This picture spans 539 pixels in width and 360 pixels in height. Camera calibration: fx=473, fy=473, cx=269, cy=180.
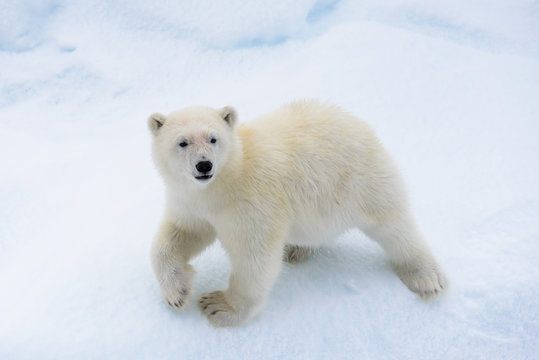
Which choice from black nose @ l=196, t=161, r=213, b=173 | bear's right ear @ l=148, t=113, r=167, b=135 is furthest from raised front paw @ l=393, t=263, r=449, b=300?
bear's right ear @ l=148, t=113, r=167, b=135

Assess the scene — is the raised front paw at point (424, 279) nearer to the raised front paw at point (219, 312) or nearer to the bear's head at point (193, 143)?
the raised front paw at point (219, 312)

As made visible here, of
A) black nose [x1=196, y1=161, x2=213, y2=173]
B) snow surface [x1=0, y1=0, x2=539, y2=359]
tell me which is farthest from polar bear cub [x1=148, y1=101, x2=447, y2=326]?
snow surface [x1=0, y1=0, x2=539, y2=359]

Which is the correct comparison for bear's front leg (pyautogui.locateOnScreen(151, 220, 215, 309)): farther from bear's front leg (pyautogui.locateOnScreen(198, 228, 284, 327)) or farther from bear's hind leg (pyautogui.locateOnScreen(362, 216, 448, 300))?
bear's hind leg (pyautogui.locateOnScreen(362, 216, 448, 300))

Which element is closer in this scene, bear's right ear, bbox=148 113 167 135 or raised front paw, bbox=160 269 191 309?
bear's right ear, bbox=148 113 167 135

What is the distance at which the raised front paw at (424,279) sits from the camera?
2762 millimetres

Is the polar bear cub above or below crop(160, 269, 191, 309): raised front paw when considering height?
above

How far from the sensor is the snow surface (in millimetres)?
2586

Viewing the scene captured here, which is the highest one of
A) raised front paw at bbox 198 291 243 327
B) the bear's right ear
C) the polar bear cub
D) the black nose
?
the bear's right ear

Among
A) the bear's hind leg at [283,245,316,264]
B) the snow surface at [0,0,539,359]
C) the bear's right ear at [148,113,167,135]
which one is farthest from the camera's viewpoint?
the bear's hind leg at [283,245,316,264]

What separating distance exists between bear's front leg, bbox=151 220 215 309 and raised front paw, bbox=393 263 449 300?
119 cm

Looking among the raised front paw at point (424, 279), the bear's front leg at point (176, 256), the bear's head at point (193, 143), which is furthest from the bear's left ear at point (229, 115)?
the raised front paw at point (424, 279)

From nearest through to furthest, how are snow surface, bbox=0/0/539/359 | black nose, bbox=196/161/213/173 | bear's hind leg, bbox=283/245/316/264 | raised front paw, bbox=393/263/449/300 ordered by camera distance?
1. black nose, bbox=196/161/213/173
2. snow surface, bbox=0/0/539/359
3. raised front paw, bbox=393/263/449/300
4. bear's hind leg, bbox=283/245/316/264

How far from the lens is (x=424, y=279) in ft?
9.14

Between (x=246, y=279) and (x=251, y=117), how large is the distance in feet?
7.78
